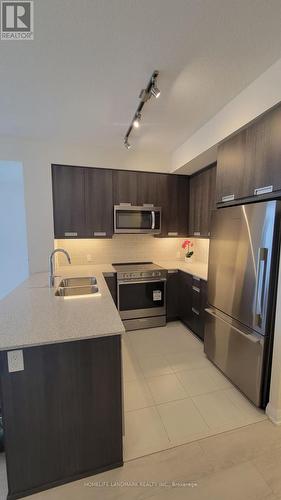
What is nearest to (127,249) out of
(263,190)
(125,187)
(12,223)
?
(125,187)

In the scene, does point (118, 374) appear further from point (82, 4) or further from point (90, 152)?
point (90, 152)

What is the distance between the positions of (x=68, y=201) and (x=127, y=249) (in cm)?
122

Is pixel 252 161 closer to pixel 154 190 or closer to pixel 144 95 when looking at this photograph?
pixel 144 95

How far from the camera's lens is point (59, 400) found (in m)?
1.21

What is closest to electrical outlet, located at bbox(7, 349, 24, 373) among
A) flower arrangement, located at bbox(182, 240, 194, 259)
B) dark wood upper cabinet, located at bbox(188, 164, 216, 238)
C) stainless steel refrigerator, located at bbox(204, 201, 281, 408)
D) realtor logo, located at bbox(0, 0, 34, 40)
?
stainless steel refrigerator, located at bbox(204, 201, 281, 408)

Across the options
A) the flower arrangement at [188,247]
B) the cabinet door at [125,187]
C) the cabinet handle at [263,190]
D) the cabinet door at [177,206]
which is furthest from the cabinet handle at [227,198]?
the flower arrangement at [188,247]

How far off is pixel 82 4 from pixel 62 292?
6.91ft

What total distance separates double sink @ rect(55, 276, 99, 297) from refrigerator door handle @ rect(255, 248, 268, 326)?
4.73 ft

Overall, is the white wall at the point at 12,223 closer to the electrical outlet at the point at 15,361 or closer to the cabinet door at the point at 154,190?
the cabinet door at the point at 154,190

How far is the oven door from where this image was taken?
10.2 ft

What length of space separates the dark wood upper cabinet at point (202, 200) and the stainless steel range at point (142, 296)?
0.85 meters

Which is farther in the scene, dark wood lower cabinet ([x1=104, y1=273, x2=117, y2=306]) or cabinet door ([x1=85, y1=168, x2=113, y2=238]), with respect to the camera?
cabinet door ([x1=85, y1=168, x2=113, y2=238])

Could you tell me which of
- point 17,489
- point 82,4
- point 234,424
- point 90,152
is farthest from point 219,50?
point 17,489

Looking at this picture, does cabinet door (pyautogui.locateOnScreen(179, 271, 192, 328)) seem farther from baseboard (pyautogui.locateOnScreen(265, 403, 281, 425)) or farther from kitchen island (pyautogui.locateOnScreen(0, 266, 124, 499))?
kitchen island (pyautogui.locateOnScreen(0, 266, 124, 499))
